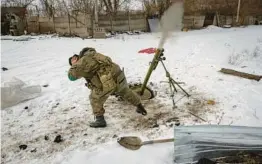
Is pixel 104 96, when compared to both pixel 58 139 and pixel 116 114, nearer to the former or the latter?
pixel 116 114

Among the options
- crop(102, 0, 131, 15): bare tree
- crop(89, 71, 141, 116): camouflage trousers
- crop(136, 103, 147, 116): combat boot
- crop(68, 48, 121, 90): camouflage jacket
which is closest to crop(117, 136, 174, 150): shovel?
crop(89, 71, 141, 116): camouflage trousers

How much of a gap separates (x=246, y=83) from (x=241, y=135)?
3.43 m

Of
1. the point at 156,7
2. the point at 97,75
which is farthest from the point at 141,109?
the point at 156,7

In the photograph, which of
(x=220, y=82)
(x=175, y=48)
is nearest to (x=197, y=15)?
(x=175, y=48)

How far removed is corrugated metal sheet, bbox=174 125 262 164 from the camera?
3023 millimetres

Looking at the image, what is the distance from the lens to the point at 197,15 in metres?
→ 22.4

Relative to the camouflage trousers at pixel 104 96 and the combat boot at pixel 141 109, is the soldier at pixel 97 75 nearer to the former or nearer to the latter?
the camouflage trousers at pixel 104 96

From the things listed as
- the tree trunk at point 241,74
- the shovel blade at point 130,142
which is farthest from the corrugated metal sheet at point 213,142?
the tree trunk at point 241,74

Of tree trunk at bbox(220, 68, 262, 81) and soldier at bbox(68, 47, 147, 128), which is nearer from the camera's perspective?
soldier at bbox(68, 47, 147, 128)

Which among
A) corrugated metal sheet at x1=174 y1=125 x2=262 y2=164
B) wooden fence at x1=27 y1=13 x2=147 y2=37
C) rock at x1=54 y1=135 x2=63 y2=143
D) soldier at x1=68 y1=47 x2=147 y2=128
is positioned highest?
wooden fence at x1=27 y1=13 x2=147 y2=37

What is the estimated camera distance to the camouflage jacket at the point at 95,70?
13.0 ft

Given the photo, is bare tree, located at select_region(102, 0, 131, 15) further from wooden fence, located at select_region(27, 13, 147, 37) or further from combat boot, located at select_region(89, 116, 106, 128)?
combat boot, located at select_region(89, 116, 106, 128)

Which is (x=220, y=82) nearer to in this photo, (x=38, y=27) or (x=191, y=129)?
(x=191, y=129)

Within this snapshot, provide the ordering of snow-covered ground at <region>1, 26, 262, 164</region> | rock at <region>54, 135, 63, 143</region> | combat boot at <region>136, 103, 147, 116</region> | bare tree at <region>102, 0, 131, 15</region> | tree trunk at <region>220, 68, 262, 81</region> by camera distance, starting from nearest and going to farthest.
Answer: snow-covered ground at <region>1, 26, 262, 164</region>, rock at <region>54, 135, 63, 143</region>, combat boot at <region>136, 103, 147, 116</region>, tree trunk at <region>220, 68, 262, 81</region>, bare tree at <region>102, 0, 131, 15</region>
